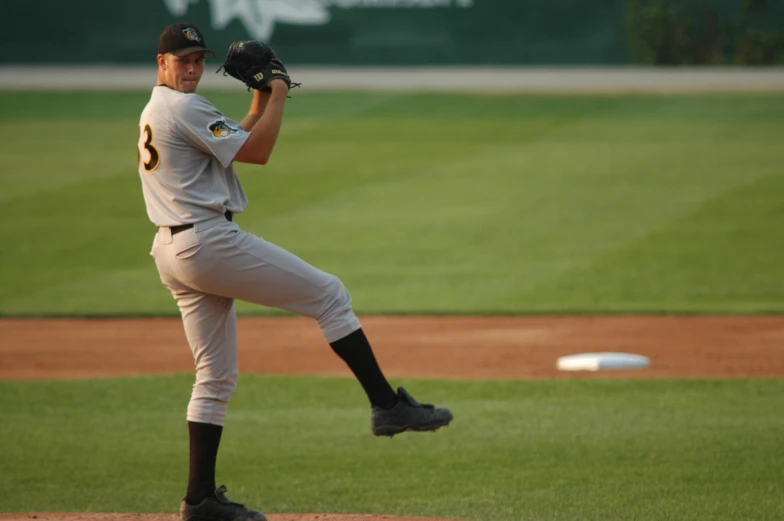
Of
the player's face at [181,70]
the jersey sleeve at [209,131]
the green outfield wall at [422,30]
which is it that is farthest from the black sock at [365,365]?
the green outfield wall at [422,30]

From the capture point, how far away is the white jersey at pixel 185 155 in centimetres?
489

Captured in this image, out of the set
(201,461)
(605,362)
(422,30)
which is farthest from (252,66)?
(422,30)

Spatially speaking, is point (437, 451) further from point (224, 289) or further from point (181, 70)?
point (181, 70)

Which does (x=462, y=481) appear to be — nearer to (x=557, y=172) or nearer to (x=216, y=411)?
(x=216, y=411)

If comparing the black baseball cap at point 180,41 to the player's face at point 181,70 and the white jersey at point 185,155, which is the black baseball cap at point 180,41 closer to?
the player's face at point 181,70

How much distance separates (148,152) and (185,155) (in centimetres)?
16

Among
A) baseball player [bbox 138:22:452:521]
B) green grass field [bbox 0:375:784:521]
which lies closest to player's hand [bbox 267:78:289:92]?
baseball player [bbox 138:22:452:521]

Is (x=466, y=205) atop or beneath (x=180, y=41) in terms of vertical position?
beneath

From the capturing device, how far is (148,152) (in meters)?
5.01

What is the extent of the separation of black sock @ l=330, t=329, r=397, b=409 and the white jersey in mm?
708

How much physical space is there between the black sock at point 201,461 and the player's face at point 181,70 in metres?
1.35

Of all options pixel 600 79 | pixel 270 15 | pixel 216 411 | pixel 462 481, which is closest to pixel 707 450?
pixel 462 481

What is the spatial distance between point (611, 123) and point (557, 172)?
4.48 metres

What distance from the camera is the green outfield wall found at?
2673 centimetres
